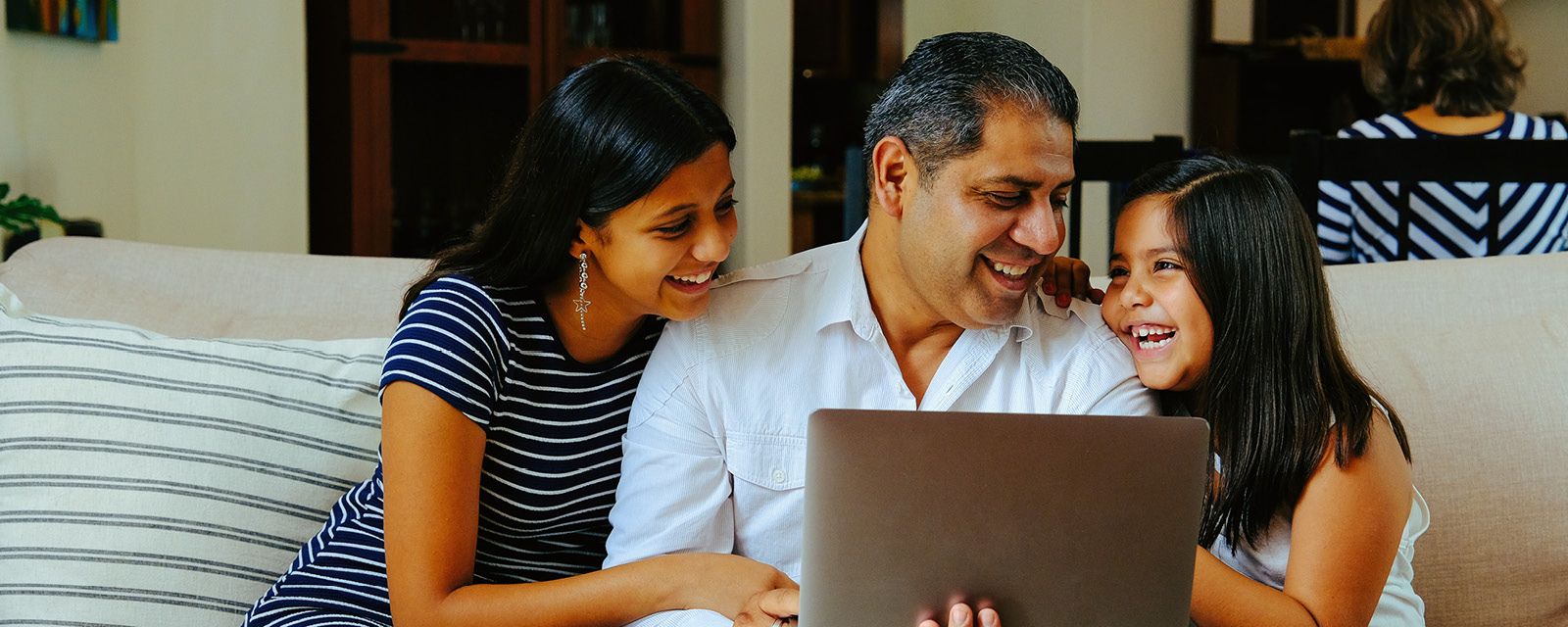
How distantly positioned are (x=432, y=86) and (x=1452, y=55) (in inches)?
103

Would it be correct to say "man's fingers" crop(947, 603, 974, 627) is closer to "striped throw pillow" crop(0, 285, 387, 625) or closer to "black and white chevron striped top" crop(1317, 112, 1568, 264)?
A: "striped throw pillow" crop(0, 285, 387, 625)

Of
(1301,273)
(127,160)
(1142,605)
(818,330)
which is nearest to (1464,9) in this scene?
(1301,273)

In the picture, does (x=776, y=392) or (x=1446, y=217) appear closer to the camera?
(x=776, y=392)

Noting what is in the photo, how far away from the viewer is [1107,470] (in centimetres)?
94

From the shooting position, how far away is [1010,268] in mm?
1287

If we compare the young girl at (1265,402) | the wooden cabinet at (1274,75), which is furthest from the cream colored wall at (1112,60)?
the young girl at (1265,402)

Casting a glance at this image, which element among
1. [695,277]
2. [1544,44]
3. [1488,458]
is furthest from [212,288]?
[1544,44]

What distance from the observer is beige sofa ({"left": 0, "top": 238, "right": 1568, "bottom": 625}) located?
1.37 m

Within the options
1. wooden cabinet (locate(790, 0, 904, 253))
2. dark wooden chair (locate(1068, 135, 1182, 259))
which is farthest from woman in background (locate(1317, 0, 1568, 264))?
wooden cabinet (locate(790, 0, 904, 253))

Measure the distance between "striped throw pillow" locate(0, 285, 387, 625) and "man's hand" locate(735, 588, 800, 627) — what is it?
0.56 metres

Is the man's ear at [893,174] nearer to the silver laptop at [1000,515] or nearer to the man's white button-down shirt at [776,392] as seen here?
the man's white button-down shirt at [776,392]

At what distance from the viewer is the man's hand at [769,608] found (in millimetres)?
1123

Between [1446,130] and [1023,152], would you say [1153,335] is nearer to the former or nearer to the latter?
[1023,152]

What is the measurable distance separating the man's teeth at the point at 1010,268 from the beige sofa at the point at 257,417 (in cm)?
57
